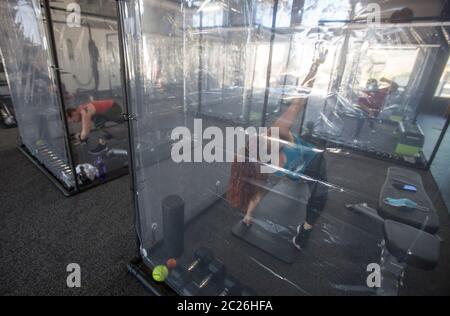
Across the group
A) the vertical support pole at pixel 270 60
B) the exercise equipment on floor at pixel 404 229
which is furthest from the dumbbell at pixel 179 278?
the vertical support pole at pixel 270 60

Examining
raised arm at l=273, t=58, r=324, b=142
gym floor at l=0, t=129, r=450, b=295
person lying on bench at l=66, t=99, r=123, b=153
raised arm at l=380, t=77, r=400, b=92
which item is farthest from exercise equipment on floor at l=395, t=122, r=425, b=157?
person lying on bench at l=66, t=99, r=123, b=153

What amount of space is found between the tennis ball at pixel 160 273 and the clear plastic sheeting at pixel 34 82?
1374 mm

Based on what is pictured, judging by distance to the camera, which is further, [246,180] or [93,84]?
[93,84]

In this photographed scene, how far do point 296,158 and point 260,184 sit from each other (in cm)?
32

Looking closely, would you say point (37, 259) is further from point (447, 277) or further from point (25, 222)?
point (447, 277)

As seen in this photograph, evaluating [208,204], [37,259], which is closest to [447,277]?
[208,204]

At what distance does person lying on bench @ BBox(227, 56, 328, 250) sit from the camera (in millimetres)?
1590

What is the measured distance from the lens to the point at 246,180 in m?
1.64

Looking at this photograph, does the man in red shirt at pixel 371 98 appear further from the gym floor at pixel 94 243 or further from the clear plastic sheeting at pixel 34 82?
the clear plastic sheeting at pixel 34 82

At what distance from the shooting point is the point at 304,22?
8.72 feet
